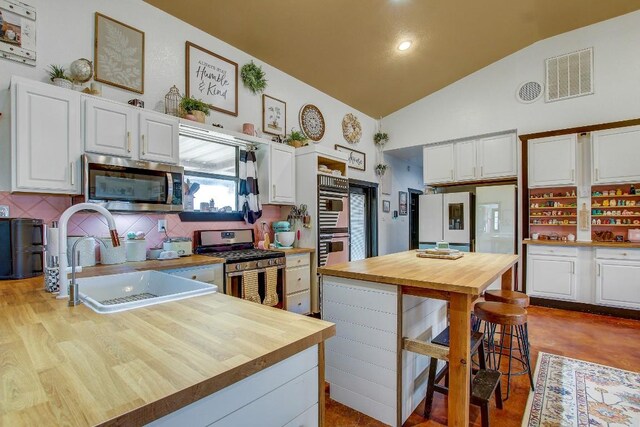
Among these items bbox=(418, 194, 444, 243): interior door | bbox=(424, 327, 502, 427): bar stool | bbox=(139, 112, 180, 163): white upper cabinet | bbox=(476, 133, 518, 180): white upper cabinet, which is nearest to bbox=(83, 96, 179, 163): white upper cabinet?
bbox=(139, 112, 180, 163): white upper cabinet

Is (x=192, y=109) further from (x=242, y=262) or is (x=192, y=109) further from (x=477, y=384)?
(x=477, y=384)

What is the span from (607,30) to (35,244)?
687 cm

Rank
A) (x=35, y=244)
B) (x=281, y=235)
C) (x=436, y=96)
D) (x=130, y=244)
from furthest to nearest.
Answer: (x=436, y=96) < (x=281, y=235) < (x=130, y=244) < (x=35, y=244)

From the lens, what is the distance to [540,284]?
448cm

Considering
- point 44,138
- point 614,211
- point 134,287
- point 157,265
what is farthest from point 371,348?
point 614,211

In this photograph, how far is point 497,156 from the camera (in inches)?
198

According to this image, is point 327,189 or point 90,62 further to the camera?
point 327,189

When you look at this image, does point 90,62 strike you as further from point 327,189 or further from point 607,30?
point 607,30

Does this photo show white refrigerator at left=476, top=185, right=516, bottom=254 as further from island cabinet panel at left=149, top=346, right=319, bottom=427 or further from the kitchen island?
island cabinet panel at left=149, top=346, right=319, bottom=427

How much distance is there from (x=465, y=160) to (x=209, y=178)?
4210mm

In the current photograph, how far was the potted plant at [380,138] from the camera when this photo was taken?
20.1ft

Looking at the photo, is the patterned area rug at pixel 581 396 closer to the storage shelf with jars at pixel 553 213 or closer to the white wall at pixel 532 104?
the storage shelf with jars at pixel 553 213

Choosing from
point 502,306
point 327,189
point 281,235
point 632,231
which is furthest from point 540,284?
point 281,235

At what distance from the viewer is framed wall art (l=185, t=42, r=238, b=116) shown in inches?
131
